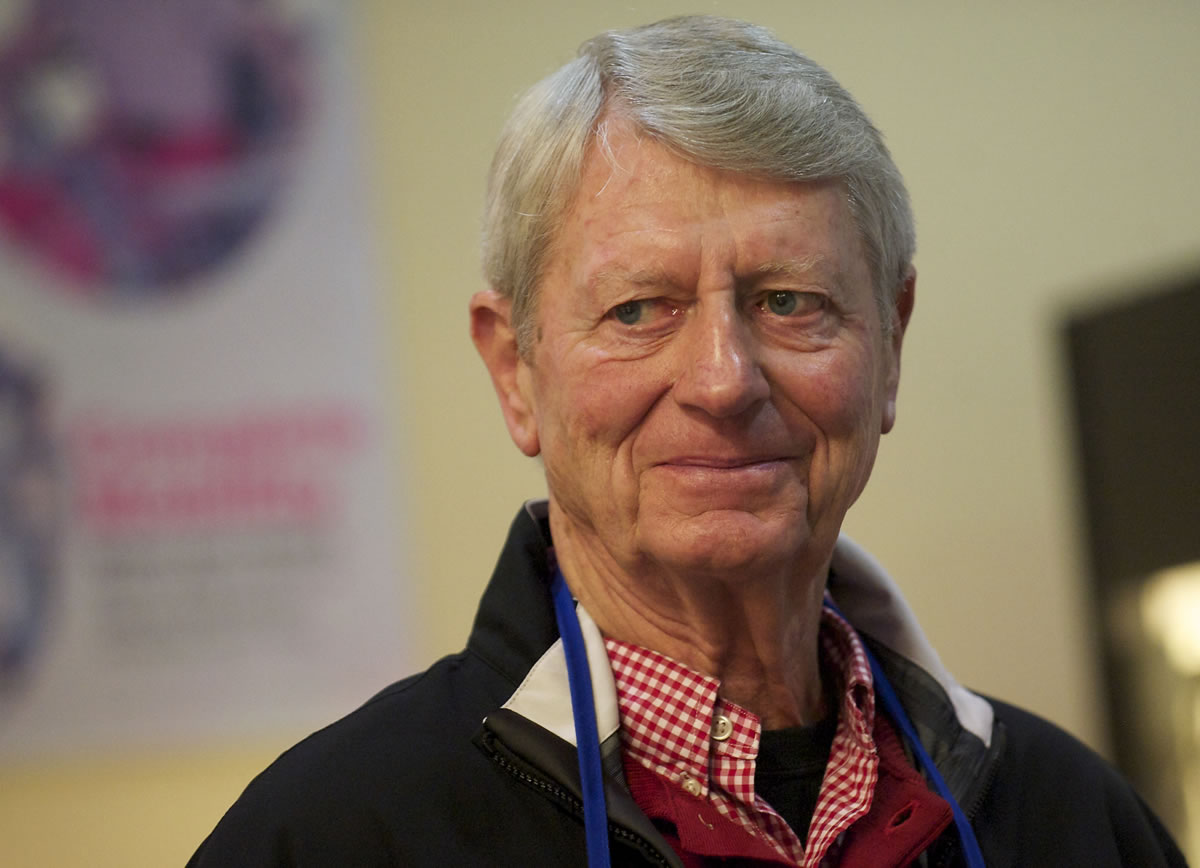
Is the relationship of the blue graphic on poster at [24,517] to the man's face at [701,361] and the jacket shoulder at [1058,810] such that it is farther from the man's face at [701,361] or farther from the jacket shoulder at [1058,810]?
the jacket shoulder at [1058,810]

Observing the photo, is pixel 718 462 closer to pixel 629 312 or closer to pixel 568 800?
pixel 629 312

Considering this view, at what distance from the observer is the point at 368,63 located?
262 centimetres

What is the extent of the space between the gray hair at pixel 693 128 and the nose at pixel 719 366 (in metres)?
0.14

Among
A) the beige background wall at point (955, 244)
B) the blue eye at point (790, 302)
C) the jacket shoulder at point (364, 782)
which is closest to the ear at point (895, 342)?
the blue eye at point (790, 302)

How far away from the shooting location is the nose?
1142mm

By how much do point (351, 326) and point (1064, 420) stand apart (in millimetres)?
1392

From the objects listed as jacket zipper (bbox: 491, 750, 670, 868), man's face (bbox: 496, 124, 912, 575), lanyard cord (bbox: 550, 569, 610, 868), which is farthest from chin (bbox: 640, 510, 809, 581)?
jacket zipper (bbox: 491, 750, 670, 868)

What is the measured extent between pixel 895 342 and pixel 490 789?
604mm

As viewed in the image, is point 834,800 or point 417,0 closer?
point 834,800

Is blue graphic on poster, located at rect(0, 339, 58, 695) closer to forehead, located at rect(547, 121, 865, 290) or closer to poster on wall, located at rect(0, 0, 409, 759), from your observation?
poster on wall, located at rect(0, 0, 409, 759)

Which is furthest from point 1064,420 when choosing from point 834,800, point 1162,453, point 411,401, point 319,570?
point 834,800

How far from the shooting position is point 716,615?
1257 millimetres

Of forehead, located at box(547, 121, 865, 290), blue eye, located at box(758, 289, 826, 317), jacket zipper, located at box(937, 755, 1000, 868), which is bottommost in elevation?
jacket zipper, located at box(937, 755, 1000, 868)

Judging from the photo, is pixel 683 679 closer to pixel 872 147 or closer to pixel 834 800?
pixel 834 800
